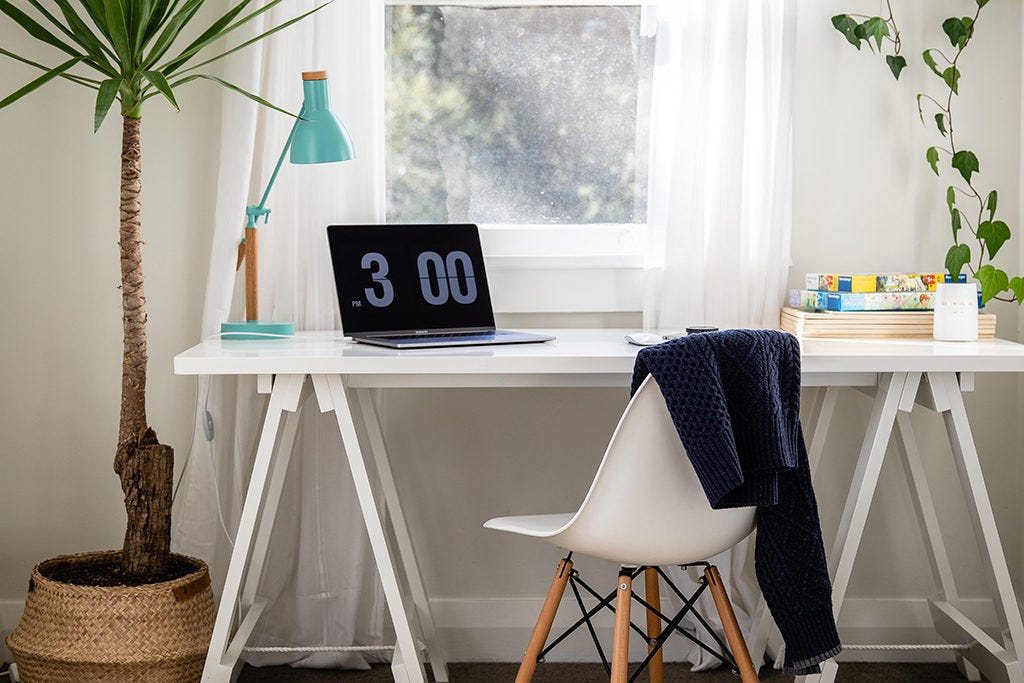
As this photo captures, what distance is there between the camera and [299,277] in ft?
7.93

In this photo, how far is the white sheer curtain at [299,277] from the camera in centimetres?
237

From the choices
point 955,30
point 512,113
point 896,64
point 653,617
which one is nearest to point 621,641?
point 653,617

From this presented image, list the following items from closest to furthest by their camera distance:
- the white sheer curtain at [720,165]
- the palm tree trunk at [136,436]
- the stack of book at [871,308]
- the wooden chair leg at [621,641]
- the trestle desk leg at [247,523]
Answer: the wooden chair leg at [621,641] < the trestle desk leg at [247,523] < the palm tree trunk at [136,436] < the stack of book at [871,308] < the white sheer curtain at [720,165]

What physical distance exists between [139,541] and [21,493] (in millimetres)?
615

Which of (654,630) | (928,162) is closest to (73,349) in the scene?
(654,630)

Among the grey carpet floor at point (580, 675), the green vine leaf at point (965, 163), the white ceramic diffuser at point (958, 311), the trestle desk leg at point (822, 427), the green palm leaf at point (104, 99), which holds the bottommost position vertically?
the grey carpet floor at point (580, 675)

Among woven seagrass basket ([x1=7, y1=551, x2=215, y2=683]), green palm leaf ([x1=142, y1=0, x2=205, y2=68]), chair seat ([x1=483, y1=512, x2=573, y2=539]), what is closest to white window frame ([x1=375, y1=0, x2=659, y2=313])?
green palm leaf ([x1=142, y1=0, x2=205, y2=68])

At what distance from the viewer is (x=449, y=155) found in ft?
8.49

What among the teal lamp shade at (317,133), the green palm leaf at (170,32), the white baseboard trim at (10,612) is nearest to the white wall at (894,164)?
the teal lamp shade at (317,133)

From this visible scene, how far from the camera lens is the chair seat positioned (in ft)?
5.82

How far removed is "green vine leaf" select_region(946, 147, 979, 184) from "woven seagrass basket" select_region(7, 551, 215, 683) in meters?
1.88

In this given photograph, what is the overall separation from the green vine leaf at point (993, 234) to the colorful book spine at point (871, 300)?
180mm

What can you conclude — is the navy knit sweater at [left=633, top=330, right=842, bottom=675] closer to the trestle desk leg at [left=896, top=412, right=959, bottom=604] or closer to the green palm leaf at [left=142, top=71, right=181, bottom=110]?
the trestle desk leg at [left=896, top=412, right=959, bottom=604]

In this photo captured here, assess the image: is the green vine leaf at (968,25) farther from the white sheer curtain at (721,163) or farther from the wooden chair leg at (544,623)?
the wooden chair leg at (544,623)
